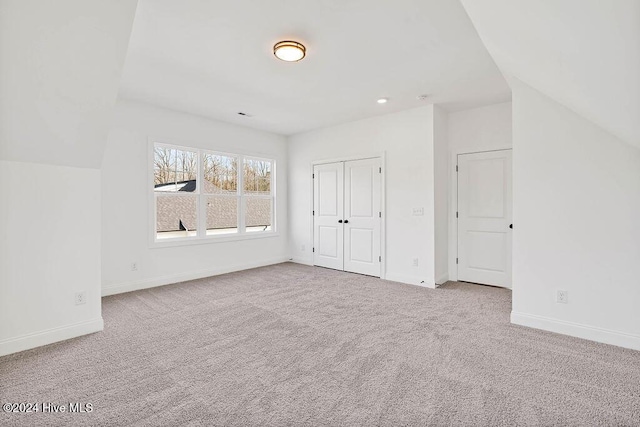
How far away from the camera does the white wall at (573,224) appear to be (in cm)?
252

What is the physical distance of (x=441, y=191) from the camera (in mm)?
4574

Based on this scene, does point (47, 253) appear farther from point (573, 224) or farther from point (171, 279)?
point (573, 224)

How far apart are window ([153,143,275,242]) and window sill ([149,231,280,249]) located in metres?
0.05

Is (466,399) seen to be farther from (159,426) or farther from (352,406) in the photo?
(159,426)

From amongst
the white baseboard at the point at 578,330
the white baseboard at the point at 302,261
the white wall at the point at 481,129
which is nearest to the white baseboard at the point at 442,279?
the white baseboard at the point at 578,330

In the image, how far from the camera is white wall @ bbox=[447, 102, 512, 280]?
422 centimetres

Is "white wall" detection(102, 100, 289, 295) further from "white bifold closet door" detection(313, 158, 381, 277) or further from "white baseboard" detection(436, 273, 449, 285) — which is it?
"white baseboard" detection(436, 273, 449, 285)

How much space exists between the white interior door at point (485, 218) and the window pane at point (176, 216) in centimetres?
430

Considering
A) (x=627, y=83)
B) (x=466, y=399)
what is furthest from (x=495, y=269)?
(x=627, y=83)

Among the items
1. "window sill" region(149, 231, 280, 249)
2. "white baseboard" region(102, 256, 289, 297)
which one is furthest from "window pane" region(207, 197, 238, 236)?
"white baseboard" region(102, 256, 289, 297)

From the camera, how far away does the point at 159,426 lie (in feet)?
5.32

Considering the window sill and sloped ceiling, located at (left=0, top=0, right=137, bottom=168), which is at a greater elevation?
sloped ceiling, located at (left=0, top=0, right=137, bottom=168)

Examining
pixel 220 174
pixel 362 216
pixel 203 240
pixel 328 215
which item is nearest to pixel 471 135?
pixel 362 216

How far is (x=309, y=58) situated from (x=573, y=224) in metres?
2.91
